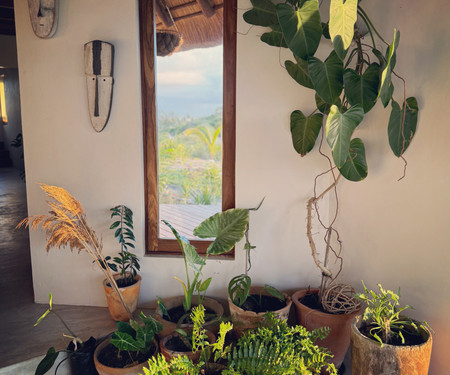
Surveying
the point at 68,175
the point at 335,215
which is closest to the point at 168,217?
the point at 68,175

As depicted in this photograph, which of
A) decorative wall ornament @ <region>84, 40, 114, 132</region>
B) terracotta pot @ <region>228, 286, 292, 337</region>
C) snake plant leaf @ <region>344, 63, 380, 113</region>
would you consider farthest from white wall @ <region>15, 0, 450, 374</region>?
terracotta pot @ <region>228, 286, 292, 337</region>

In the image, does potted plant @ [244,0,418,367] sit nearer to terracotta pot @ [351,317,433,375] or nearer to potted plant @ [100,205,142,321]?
terracotta pot @ [351,317,433,375]

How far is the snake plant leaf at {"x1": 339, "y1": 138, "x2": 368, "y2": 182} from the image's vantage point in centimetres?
218

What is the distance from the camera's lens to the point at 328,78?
194 centimetres

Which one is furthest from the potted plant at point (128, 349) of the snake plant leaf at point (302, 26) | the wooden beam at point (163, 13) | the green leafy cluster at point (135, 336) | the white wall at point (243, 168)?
the wooden beam at point (163, 13)

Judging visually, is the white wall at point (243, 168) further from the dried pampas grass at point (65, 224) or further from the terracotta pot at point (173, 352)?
the terracotta pot at point (173, 352)

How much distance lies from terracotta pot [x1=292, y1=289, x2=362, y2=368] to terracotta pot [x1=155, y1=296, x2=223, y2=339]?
21.7 inches

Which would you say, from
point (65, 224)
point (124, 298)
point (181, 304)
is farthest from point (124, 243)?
point (181, 304)

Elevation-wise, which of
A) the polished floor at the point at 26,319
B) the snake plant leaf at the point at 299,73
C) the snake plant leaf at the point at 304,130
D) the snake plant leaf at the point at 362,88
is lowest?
the polished floor at the point at 26,319

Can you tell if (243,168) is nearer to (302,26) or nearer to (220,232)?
(220,232)

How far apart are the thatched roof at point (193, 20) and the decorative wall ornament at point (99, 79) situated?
1.38 ft

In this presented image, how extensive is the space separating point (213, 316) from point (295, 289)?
63 centimetres

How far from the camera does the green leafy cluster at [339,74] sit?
5.67 ft

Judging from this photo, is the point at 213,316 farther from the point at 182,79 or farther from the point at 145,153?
the point at 182,79
